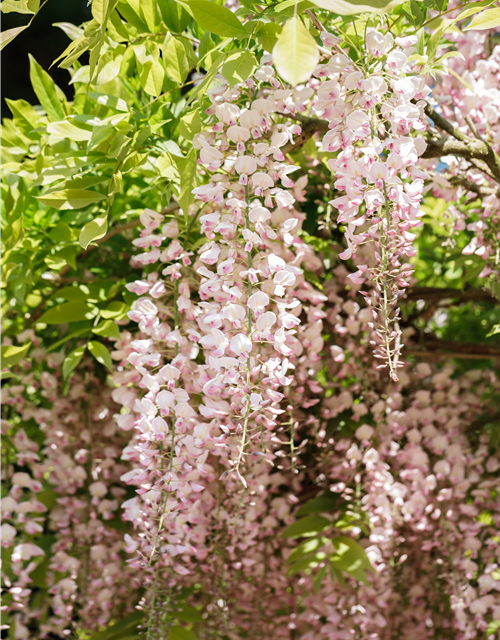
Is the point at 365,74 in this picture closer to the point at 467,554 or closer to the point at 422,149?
the point at 422,149

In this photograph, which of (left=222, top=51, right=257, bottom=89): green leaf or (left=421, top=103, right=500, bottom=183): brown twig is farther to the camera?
(left=421, top=103, right=500, bottom=183): brown twig

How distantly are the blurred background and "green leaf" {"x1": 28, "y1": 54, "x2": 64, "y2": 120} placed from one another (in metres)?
1.72

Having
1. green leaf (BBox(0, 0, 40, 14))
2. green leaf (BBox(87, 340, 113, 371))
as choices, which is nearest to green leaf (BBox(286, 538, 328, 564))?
green leaf (BBox(87, 340, 113, 371))

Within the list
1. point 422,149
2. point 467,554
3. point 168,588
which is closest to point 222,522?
point 168,588

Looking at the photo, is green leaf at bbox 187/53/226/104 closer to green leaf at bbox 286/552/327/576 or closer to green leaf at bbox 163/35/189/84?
green leaf at bbox 163/35/189/84

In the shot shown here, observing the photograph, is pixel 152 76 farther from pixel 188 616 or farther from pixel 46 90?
pixel 188 616

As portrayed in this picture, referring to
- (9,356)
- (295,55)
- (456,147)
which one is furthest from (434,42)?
(9,356)

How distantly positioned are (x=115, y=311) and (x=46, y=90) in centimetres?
37

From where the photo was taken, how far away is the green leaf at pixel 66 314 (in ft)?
2.87

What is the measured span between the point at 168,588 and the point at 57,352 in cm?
46

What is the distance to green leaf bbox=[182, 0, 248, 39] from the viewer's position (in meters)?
0.55

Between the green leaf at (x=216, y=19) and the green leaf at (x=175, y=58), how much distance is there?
0.37ft

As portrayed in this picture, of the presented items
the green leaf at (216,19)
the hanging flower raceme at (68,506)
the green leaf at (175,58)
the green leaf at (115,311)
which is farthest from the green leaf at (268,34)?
the hanging flower raceme at (68,506)

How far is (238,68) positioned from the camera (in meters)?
0.56
